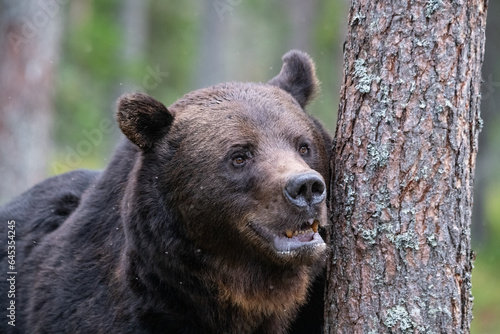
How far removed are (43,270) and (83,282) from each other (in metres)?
0.54

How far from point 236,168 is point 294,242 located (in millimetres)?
595

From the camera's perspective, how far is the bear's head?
13.0ft

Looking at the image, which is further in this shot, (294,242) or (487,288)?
(487,288)

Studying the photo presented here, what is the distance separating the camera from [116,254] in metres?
4.79

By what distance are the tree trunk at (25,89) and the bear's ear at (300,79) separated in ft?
23.8

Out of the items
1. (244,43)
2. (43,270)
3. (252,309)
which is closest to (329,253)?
(252,309)

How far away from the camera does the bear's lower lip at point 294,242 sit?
3971 millimetres

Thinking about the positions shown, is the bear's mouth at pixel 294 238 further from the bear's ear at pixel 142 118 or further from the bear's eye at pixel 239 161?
the bear's ear at pixel 142 118

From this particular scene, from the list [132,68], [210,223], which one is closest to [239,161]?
[210,223]

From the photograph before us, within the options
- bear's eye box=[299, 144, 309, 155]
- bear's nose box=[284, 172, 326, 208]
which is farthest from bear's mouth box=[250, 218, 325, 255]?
bear's eye box=[299, 144, 309, 155]

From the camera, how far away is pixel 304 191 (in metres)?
3.78

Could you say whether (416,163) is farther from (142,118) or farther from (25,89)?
(25,89)

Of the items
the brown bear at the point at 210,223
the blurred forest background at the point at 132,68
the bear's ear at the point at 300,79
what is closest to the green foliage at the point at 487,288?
the blurred forest background at the point at 132,68

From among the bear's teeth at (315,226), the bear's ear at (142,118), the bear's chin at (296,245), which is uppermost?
the bear's ear at (142,118)
